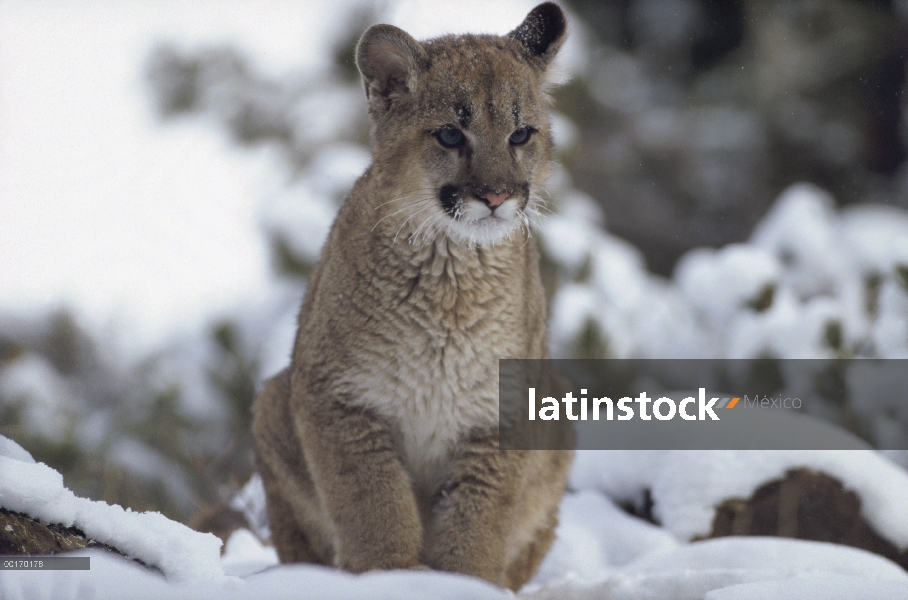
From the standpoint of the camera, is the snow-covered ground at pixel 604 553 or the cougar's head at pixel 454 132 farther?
the cougar's head at pixel 454 132

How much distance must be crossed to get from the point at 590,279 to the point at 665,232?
612cm

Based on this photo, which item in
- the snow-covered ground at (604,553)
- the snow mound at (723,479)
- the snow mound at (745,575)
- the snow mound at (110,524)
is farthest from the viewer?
the snow mound at (723,479)

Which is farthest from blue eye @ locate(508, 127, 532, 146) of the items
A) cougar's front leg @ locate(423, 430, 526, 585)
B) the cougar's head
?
cougar's front leg @ locate(423, 430, 526, 585)

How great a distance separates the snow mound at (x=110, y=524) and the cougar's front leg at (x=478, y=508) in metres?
1.19

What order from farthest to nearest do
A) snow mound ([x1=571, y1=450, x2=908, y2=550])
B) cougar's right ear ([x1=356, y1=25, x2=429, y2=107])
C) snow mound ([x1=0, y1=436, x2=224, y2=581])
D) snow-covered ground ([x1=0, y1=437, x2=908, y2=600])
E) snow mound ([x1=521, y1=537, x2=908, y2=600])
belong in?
snow mound ([x1=571, y1=450, x2=908, y2=550]), cougar's right ear ([x1=356, y1=25, x2=429, y2=107]), snow mound ([x1=521, y1=537, x2=908, y2=600]), snow mound ([x1=0, y1=436, x2=224, y2=581]), snow-covered ground ([x1=0, y1=437, x2=908, y2=600])

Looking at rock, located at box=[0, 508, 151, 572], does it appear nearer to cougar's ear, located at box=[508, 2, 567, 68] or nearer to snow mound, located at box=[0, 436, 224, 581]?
snow mound, located at box=[0, 436, 224, 581]

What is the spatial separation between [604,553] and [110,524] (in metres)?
3.49

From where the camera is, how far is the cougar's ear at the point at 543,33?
3834mm

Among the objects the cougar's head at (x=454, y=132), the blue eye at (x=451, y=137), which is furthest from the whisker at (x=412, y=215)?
the blue eye at (x=451, y=137)

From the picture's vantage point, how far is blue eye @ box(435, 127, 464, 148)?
3443 millimetres

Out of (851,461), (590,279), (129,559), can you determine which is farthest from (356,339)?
(590,279)

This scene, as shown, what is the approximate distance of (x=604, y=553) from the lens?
5.26 meters

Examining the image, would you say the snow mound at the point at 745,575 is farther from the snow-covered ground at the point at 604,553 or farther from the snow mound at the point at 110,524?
the snow mound at the point at 110,524

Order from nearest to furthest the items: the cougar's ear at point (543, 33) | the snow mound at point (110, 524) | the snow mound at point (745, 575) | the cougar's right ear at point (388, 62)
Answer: the snow mound at point (110, 524)
the snow mound at point (745, 575)
the cougar's right ear at point (388, 62)
the cougar's ear at point (543, 33)
